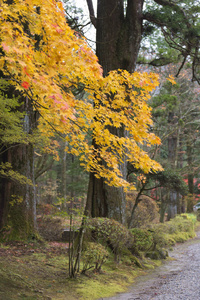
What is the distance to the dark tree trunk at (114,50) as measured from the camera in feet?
22.0

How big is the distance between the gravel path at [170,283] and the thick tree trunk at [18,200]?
3.02m

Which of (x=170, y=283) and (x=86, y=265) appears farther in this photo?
(x=170, y=283)

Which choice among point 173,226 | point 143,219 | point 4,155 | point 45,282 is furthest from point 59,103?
point 173,226

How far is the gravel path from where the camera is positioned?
427 cm

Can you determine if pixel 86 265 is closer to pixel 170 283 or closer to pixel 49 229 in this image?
pixel 170 283

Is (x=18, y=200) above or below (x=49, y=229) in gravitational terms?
above

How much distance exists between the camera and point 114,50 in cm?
709

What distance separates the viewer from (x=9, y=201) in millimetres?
6672

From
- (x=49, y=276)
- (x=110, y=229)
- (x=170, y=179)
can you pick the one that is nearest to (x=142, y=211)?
(x=170, y=179)

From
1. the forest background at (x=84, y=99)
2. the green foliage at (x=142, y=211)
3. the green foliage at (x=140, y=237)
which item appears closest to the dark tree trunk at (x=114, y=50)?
the forest background at (x=84, y=99)

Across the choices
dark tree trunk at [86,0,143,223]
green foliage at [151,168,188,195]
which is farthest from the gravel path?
green foliage at [151,168,188,195]

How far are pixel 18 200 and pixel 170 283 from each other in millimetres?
3911

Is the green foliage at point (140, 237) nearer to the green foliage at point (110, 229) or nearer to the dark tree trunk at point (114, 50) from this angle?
the dark tree trunk at point (114, 50)

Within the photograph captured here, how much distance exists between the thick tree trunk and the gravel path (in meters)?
3.02
